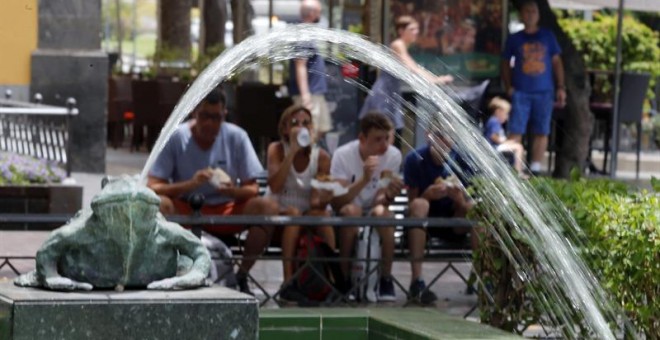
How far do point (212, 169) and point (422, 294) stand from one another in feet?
4.76

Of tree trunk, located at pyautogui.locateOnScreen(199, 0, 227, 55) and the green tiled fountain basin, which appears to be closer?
the green tiled fountain basin

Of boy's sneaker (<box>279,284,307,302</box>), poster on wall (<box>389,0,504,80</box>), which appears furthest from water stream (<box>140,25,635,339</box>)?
poster on wall (<box>389,0,504,80</box>)

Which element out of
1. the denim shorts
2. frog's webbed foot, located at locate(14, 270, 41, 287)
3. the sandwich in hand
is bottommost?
the sandwich in hand

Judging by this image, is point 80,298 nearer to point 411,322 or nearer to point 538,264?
point 411,322

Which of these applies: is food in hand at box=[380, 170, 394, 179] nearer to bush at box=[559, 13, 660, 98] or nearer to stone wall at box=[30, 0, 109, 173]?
stone wall at box=[30, 0, 109, 173]

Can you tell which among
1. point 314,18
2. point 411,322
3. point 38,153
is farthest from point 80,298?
point 38,153

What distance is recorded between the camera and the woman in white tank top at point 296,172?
424 inches

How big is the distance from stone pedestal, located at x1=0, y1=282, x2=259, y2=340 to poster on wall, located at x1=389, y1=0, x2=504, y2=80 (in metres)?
9.52

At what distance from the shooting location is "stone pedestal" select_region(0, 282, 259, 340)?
18.1 feet

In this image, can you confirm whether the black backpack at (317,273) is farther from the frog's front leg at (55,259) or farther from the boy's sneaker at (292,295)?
the frog's front leg at (55,259)

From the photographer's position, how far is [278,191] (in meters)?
10.9

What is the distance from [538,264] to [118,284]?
8.48 ft

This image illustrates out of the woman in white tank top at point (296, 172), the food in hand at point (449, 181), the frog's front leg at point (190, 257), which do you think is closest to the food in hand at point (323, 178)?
the woman in white tank top at point (296, 172)

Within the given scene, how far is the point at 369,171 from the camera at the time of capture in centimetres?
1092
